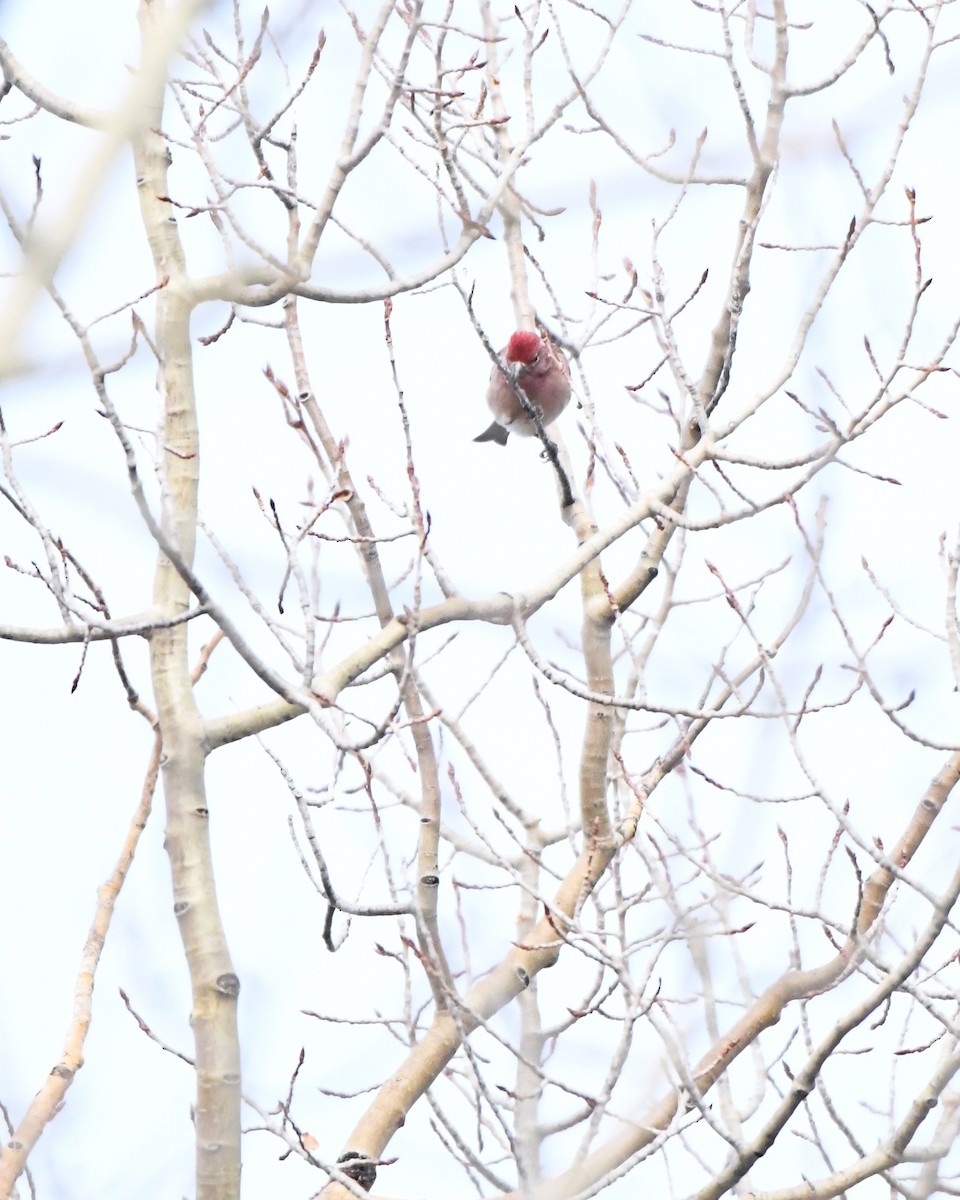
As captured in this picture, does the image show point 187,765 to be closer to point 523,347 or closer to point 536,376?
point 523,347

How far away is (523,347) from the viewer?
6664 millimetres

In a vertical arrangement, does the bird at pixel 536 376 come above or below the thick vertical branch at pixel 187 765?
above

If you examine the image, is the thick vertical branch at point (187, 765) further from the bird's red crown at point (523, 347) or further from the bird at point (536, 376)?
the bird's red crown at point (523, 347)

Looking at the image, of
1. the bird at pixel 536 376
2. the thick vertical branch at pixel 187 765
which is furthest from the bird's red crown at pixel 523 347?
the thick vertical branch at pixel 187 765

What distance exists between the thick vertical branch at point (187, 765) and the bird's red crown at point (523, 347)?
2.52 m

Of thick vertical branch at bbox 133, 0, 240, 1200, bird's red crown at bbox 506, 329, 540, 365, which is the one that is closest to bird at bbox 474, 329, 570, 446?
bird's red crown at bbox 506, 329, 540, 365

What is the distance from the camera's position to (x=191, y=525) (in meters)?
3.97

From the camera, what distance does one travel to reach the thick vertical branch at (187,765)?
138 inches

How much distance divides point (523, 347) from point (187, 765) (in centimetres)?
336

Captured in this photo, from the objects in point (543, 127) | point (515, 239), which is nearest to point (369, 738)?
point (543, 127)

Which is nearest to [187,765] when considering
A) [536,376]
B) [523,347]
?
[523,347]

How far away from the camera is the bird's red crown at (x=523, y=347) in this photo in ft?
21.6

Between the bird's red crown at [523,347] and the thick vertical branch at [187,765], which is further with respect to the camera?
the bird's red crown at [523,347]

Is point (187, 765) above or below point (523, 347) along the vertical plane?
below
